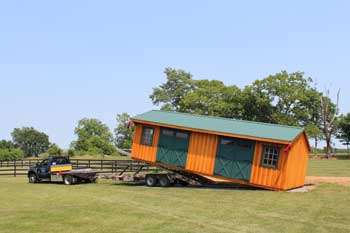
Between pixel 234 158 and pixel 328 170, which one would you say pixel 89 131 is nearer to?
pixel 328 170

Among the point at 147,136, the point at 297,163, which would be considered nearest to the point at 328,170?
the point at 297,163

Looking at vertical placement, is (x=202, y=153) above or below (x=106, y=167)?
above

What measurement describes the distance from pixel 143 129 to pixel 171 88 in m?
69.7

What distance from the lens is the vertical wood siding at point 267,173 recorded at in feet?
83.5

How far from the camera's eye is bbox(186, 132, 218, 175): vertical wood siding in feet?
91.6

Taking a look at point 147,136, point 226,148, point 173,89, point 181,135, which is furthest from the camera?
point 173,89

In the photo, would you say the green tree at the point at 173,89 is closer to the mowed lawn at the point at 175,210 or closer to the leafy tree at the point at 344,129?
the leafy tree at the point at 344,129

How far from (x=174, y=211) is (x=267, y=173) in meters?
9.74

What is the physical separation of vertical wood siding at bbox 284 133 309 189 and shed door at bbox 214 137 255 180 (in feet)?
7.14

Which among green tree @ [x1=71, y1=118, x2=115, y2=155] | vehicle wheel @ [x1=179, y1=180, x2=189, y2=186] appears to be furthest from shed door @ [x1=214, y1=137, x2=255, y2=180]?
green tree @ [x1=71, y1=118, x2=115, y2=155]

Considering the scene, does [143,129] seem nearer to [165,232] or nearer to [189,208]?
[189,208]

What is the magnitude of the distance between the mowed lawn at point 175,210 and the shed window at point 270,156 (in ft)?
5.88

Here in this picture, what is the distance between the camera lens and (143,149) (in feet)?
100

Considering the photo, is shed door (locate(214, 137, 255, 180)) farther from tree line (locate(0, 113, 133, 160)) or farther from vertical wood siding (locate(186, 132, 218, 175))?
tree line (locate(0, 113, 133, 160))
